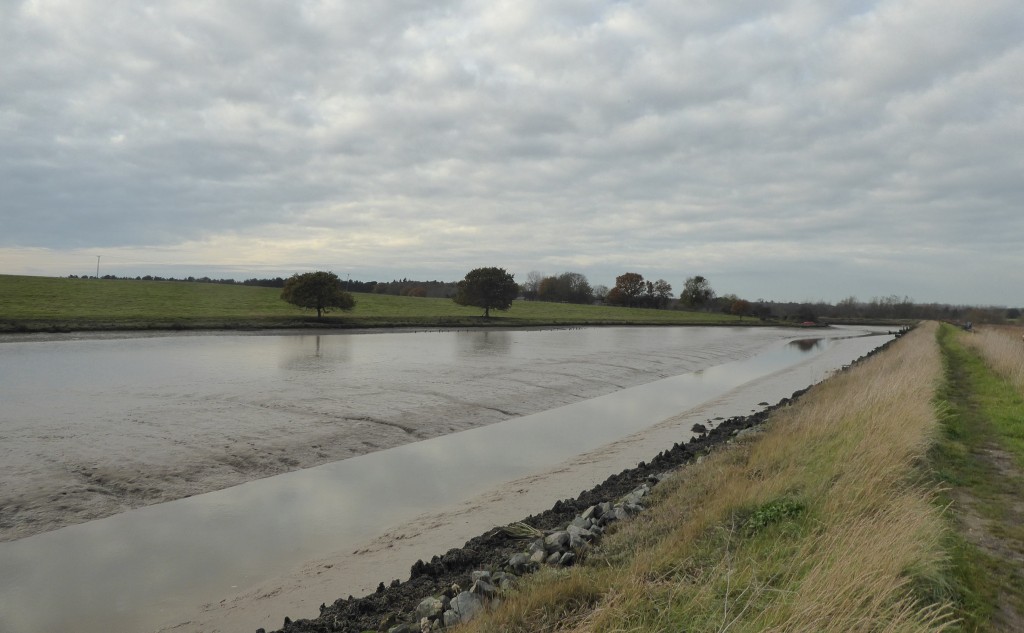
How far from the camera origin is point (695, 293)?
141875 mm

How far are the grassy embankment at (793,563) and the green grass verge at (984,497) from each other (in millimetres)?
32

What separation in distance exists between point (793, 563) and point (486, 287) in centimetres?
7054

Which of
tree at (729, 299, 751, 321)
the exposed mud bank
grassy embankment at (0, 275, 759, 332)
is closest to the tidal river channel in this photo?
the exposed mud bank

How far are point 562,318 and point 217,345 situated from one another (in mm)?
60767

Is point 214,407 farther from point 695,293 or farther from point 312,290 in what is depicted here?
point 695,293

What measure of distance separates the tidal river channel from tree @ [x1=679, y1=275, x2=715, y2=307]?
117 metres

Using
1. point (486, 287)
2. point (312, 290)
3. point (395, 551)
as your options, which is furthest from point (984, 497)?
point (486, 287)

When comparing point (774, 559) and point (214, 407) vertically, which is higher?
point (774, 559)

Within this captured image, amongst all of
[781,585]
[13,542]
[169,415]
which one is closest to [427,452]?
[169,415]

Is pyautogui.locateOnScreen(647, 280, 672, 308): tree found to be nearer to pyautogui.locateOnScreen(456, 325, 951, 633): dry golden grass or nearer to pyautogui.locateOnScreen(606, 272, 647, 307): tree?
pyautogui.locateOnScreen(606, 272, 647, 307): tree

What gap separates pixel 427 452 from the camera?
14.5 m

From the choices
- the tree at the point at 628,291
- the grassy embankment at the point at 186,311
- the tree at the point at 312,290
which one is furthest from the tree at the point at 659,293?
the tree at the point at 312,290

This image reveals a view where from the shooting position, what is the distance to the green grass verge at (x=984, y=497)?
566 cm

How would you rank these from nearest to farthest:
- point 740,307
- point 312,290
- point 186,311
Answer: point 186,311 < point 312,290 < point 740,307
